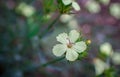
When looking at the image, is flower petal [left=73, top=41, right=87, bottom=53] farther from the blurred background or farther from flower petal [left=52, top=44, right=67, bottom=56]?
the blurred background

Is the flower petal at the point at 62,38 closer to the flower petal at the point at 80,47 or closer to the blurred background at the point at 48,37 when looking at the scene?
the flower petal at the point at 80,47

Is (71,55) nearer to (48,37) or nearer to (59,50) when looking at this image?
(59,50)

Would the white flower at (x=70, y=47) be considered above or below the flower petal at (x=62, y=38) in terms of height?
below

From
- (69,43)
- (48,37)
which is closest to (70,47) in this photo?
(69,43)

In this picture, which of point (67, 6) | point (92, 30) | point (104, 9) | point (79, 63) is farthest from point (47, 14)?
point (104, 9)

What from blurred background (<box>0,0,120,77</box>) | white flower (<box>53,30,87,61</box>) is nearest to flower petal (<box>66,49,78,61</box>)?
white flower (<box>53,30,87,61</box>)

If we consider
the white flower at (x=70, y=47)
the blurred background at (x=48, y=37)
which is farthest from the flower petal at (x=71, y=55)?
the blurred background at (x=48, y=37)

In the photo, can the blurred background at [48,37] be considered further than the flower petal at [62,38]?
Yes
